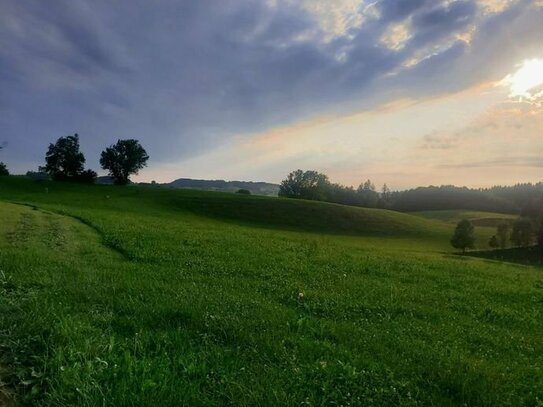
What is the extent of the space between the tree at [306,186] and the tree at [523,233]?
69.5 metres

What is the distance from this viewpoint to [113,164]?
424 feet

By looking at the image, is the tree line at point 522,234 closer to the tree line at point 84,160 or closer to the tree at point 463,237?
the tree at point 463,237

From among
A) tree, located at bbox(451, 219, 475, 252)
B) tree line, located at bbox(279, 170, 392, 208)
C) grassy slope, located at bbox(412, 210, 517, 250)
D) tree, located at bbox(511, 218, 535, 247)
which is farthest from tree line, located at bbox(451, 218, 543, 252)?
tree line, located at bbox(279, 170, 392, 208)

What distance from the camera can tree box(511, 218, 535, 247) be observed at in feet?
283

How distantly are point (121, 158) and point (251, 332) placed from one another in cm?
13002

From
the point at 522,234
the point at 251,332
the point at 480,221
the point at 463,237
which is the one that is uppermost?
the point at 251,332

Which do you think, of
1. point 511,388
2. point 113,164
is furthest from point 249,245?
point 113,164

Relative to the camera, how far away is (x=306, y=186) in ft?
510

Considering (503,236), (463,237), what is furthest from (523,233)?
(463,237)

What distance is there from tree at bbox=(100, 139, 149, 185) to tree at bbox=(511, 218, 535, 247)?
102946 mm

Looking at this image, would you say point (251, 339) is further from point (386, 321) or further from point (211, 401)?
point (386, 321)

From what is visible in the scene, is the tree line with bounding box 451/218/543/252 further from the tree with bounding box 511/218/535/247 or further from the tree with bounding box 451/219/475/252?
the tree with bounding box 451/219/475/252

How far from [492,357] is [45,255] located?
14.5 metres

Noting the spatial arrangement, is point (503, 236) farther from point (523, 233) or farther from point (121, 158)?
point (121, 158)
